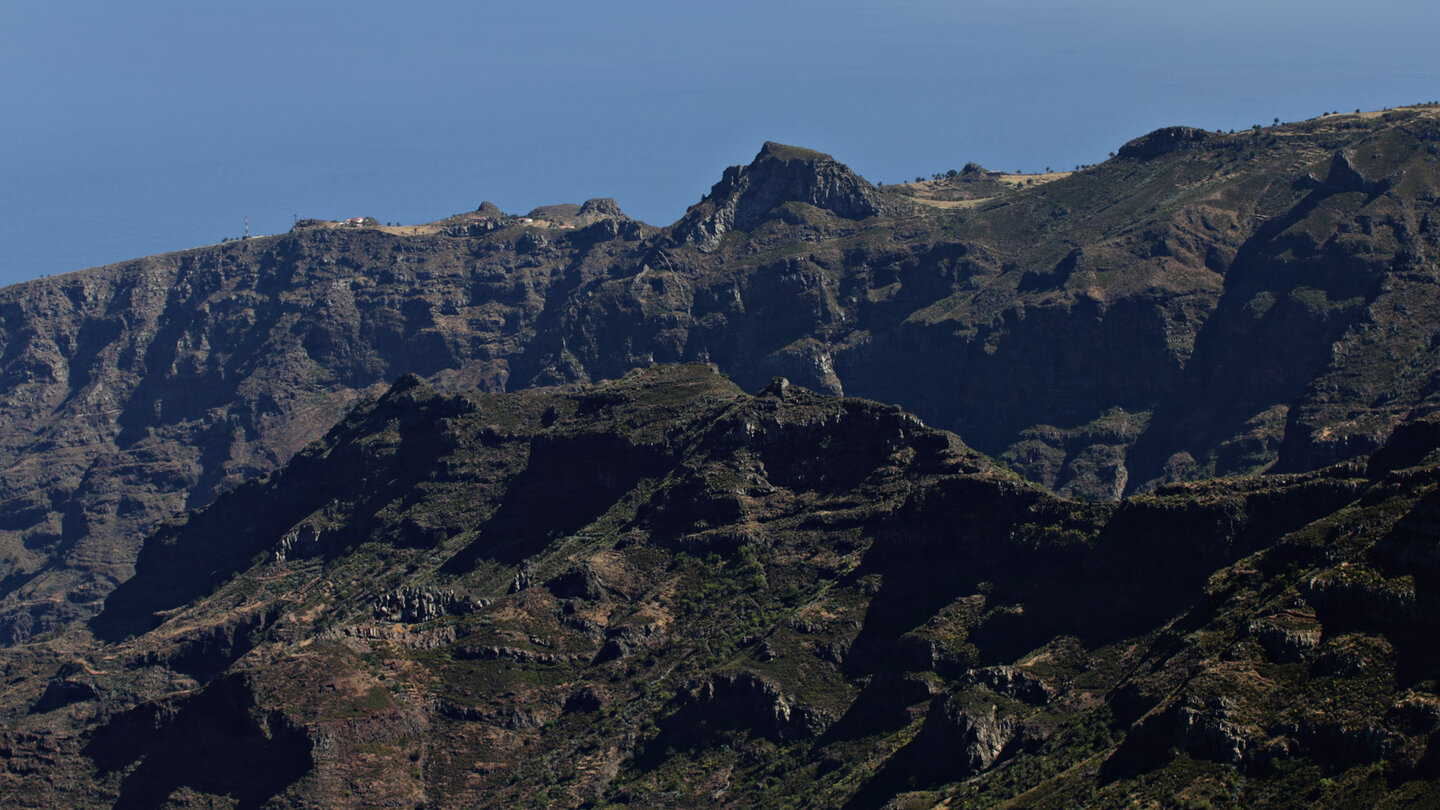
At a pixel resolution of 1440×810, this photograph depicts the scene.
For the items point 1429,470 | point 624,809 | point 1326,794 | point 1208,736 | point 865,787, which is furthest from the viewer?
point 624,809

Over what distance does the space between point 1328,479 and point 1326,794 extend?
57.7 meters

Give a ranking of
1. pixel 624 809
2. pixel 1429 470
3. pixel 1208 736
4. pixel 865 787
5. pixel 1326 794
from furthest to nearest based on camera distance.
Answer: pixel 624 809, pixel 865 787, pixel 1429 470, pixel 1208 736, pixel 1326 794

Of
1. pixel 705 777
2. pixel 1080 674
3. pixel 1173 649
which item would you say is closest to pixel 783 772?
pixel 705 777

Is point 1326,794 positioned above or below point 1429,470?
below

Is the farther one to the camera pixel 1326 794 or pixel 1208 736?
pixel 1208 736

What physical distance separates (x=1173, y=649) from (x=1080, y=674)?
59.6 ft

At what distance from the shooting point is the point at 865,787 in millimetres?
179750

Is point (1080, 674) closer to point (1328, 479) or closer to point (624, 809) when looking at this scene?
point (1328, 479)

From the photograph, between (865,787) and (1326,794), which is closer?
(1326,794)

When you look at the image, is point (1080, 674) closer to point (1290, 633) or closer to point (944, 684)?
point (944, 684)

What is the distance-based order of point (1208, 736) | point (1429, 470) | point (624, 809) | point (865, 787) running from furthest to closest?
point (624, 809), point (865, 787), point (1429, 470), point (1208, 736)

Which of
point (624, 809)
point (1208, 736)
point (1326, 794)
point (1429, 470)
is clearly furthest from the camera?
point (624, 809)

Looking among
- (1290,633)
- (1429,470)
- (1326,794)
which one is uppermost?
(1429,470)

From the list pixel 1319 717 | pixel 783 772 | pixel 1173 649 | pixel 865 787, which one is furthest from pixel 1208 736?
pixel 783 772
